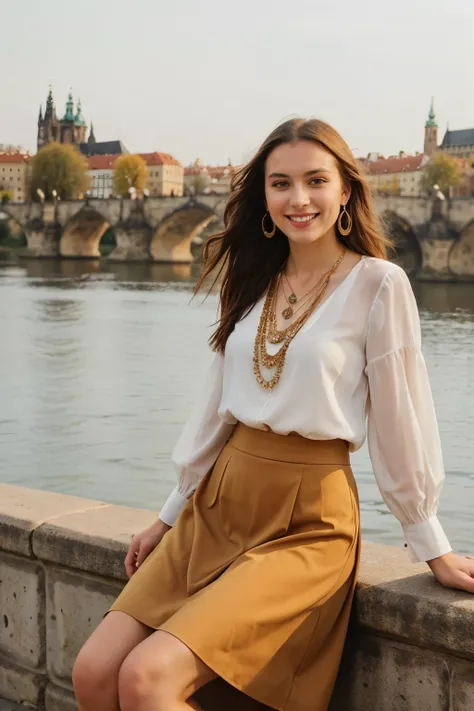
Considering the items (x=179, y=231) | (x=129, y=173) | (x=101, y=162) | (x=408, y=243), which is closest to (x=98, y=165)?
(x=101, y=162)

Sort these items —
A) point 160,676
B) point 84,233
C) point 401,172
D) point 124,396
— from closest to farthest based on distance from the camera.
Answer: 1. point 160,676
2. point 124,396
3. point 84,233
4. point 401,172

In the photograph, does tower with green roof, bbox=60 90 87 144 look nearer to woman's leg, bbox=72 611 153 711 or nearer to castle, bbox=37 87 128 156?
castle, bbox=37 87 128 156

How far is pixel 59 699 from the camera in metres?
2.24

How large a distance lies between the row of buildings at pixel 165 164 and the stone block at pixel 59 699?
71477 mm

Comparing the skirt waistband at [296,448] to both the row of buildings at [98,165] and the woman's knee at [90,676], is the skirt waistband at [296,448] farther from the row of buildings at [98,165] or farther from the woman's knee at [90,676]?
the row of buildings at [98,165]

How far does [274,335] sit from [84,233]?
5255cm

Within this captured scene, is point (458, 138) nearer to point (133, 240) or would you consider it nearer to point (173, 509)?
point (133, 240)

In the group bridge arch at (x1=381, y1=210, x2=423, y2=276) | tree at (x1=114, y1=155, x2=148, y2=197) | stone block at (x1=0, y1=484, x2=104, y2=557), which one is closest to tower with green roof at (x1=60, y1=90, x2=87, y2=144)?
tree at (x1=114, y1=155, x2=148, y2=197)

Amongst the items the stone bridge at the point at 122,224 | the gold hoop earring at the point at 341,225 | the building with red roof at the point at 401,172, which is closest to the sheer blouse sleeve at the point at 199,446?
the gold hoop earring at the point at 341,225

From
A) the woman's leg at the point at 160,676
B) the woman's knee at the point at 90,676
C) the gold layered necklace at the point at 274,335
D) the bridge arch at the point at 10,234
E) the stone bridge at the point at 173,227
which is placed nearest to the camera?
the woman's leg at the point at 160,676

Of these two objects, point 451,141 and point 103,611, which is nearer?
point 103,611

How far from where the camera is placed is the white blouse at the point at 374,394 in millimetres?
1806

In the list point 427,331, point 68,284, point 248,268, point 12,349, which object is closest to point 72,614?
point 248,268

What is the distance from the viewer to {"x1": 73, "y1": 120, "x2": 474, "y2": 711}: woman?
161 cm
